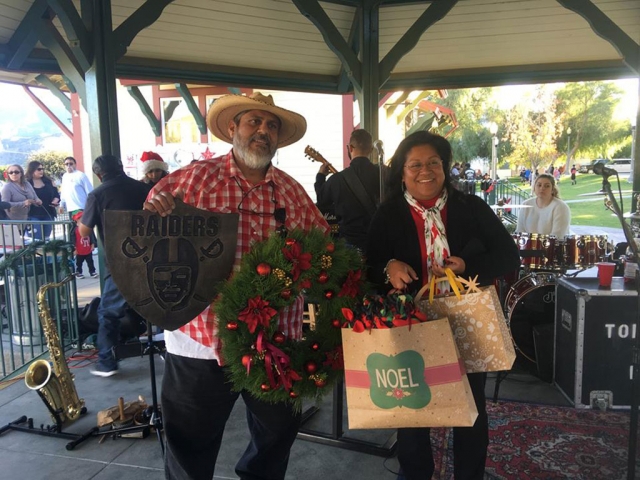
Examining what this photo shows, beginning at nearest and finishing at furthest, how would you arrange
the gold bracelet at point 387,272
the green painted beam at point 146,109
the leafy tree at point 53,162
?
the gold bracelet at point 387,272 < the green painted beam at point 146,109 < the leafy tree at point 53,162

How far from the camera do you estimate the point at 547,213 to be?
532 cm

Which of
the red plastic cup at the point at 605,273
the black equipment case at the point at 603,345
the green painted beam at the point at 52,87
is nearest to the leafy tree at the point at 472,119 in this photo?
the green painted beam at the point at 52,87

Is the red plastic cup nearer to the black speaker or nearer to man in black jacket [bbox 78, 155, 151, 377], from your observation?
the black speaker

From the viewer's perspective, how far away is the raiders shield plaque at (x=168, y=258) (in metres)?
1.76

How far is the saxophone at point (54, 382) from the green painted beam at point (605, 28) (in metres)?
5.20

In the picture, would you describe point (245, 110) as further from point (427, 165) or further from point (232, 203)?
point (427, 165)

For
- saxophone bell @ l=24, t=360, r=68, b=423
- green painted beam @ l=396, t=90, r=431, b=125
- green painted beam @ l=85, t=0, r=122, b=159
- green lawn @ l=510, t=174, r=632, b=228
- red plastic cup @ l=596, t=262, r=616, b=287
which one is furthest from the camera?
green lawn @ l=510, t=174, r=632, b=228

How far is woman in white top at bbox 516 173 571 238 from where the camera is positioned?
17.2 feet

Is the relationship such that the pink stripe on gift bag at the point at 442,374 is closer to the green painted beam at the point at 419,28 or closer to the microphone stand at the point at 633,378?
the microphone stand at the point at 633,378

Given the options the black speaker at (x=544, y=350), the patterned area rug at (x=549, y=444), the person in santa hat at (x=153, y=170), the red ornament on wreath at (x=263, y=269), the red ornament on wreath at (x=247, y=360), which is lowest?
the patterned area rug at (x=549, y=444)

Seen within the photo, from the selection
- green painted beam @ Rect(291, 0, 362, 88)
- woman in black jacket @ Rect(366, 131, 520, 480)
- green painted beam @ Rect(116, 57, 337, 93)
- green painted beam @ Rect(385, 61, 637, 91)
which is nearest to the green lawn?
green painted beam @ Rect(385, 61, 637, 91)

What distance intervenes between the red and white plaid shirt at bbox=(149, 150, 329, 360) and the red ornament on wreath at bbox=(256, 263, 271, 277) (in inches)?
8.3

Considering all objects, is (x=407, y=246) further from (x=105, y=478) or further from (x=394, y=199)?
(x=105, y=478)

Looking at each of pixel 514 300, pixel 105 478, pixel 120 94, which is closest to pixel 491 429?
pixel 514 300
